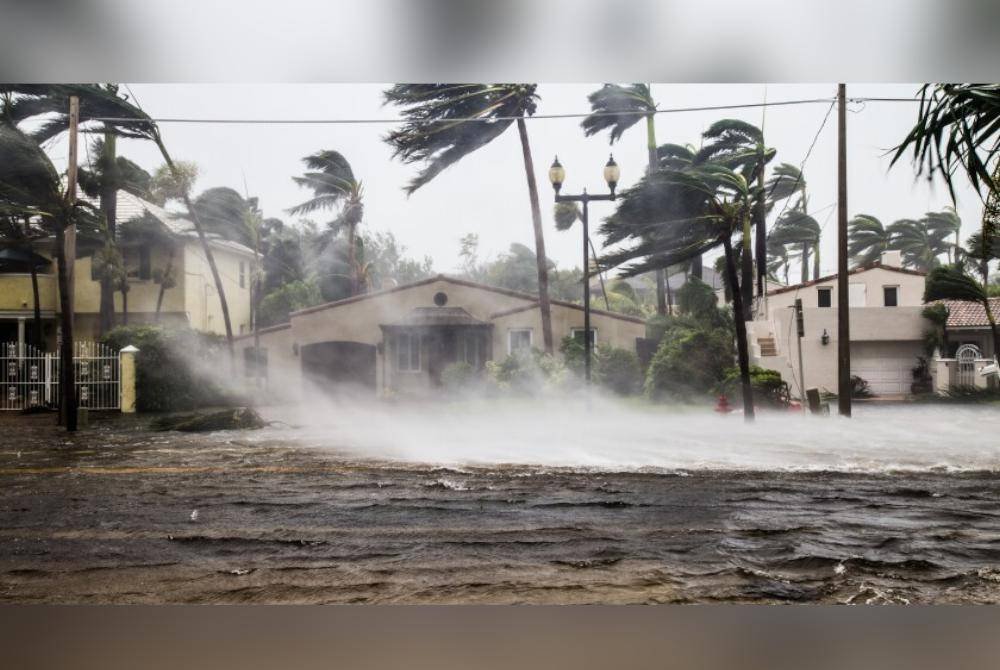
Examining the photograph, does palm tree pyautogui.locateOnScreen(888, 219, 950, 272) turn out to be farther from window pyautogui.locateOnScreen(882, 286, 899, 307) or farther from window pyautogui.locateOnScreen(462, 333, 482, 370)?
window pyautogui.locateOnScreen(462, 333, 482, 370)

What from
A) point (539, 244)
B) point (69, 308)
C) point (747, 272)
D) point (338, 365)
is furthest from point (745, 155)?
point (69, 308)

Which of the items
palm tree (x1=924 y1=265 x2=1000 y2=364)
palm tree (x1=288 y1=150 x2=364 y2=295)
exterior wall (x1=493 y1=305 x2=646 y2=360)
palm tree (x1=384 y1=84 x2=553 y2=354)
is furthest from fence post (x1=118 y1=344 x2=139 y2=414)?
palm tree (x1=924 y1=265 x2=1000 y2=364)

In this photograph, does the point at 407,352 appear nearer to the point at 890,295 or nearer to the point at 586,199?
the point at 586,199

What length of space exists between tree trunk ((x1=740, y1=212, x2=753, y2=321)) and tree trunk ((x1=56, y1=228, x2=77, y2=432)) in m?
2.82

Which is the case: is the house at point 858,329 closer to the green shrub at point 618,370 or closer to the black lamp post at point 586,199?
the green shrub at point 618,370

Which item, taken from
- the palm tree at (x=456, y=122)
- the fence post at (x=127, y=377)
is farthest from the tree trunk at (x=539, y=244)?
the fence post at (x=127, y=377)

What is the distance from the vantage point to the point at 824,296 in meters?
3.26

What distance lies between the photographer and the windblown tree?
10.8 feet

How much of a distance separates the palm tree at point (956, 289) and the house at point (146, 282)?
111 inches

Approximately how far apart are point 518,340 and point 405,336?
1.53 feet

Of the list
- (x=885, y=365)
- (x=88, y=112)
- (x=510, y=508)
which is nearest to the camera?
(x=510, y=508)

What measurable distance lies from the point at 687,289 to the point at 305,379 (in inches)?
64.8

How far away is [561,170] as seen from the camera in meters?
3.34

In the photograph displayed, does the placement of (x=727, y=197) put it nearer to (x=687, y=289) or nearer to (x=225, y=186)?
(x=687, y=289)
